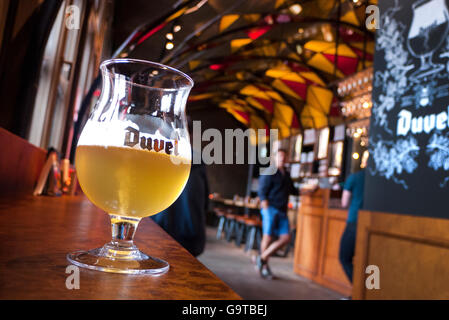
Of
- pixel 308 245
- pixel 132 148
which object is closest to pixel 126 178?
pixel 132 148

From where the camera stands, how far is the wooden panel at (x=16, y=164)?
121 cm

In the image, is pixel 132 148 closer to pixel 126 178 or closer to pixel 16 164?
pixel 126 178

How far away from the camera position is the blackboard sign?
234 centimetres

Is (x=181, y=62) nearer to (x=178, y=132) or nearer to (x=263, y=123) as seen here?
(x=263, y=123)

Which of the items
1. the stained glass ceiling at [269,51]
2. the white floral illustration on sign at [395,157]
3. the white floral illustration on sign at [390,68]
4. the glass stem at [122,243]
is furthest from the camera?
the stained glass ceiling at [269,51]

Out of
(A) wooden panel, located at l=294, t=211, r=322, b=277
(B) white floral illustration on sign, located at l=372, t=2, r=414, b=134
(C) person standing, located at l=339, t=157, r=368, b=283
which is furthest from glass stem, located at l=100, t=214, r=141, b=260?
(A) wooden panel, located at l=294, t=211, r=322, b=277

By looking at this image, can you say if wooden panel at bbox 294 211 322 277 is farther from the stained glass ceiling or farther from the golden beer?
the golden beer

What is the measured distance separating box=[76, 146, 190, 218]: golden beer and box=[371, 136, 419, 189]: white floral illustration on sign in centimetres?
241

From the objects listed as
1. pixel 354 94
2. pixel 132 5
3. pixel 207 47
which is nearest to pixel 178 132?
pixel 132 5

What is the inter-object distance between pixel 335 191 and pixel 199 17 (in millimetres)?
3555

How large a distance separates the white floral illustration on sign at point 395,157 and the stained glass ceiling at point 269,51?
2.34 metres

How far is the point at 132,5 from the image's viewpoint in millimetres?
4672

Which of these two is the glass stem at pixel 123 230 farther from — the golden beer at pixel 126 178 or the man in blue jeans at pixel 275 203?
the man in blue jeans at pixel 275 203

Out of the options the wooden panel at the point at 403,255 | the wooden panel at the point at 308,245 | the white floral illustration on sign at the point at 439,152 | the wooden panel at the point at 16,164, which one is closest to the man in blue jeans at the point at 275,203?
the wooden panel at the point at 308,245
